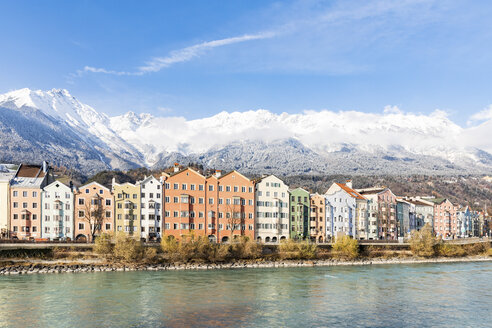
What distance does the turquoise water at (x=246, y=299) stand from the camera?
48.2 meters

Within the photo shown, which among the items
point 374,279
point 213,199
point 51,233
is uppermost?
point 213,199

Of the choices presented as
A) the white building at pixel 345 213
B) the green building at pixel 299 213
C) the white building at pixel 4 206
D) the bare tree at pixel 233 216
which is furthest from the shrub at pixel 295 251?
the white building at pixel 4 206

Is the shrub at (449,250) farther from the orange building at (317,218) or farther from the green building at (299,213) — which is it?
the green building at (299,213)

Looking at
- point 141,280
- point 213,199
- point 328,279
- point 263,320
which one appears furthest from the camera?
point 213,199

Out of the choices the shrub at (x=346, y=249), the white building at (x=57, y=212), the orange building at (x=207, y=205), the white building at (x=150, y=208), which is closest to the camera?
the white building at (x=57, y=212)

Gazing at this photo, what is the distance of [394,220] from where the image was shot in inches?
5920

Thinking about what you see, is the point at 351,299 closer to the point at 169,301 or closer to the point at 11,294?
the point at 169,301

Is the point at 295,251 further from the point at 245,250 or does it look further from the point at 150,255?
the point at 150,255

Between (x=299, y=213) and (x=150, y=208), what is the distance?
128ft

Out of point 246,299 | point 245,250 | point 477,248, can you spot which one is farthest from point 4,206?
point 477,248

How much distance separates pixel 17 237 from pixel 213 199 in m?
42.7

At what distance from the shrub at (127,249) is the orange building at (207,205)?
18.0 m

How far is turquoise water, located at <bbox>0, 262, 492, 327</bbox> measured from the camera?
48.2m

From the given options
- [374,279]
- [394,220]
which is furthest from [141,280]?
[394,220]
